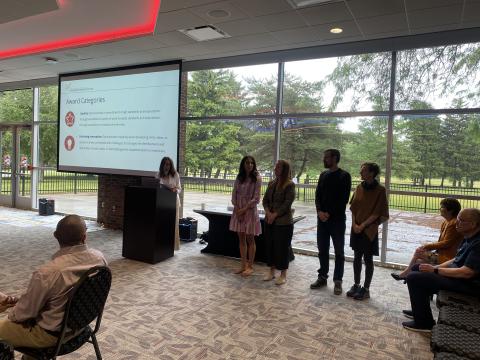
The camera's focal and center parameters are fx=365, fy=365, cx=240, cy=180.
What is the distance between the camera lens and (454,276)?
107 inches

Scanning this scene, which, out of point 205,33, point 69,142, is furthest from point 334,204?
point 69,142

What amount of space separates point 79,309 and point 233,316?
5.59 ft

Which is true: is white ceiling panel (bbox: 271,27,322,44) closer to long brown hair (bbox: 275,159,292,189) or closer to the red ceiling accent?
the red ceiling accent

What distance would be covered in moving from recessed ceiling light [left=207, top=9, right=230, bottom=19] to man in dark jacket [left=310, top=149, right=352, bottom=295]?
6.40 ft

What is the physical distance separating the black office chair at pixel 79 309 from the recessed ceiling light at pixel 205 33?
3.67m

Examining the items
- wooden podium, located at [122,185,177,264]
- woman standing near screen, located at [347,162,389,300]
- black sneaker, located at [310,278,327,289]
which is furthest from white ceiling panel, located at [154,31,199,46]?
black sneaker, located at [310,278,327,289]

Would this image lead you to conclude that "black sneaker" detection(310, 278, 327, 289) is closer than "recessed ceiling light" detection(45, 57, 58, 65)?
Yes

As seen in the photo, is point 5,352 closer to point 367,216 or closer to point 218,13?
point 367,216

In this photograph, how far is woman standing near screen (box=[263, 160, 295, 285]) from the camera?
13.3 feet

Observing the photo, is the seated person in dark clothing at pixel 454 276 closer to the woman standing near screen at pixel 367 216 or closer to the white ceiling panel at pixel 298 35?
the woman standing near screen at pixel 367 216

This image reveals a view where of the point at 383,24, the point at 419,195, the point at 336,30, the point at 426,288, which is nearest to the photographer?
the point at 426,288

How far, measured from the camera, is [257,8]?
158 inches

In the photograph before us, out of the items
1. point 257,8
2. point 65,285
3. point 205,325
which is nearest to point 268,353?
point 205,325

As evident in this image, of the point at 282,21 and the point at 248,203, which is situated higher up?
the point at 282,21
